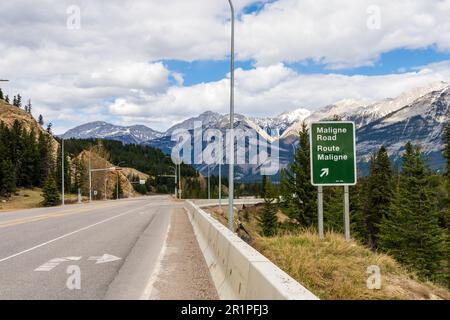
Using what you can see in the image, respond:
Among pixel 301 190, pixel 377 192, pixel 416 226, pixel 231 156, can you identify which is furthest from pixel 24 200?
pixel 231 156

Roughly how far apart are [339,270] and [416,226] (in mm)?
39558

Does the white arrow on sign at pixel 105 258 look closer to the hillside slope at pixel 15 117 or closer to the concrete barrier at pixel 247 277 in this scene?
the concrete barrier at pixel 247 277

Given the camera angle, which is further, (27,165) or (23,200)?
(27,165)

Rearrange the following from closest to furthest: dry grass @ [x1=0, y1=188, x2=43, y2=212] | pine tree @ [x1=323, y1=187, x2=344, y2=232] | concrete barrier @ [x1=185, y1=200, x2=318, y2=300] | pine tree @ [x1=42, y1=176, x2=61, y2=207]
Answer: concrete barrier @ [x1=185, y1=200, x2=318, y2=300] < pine tree @ [x1=323, y1=187, x2=344, y2=232] < pine tree @ [x1=42, y1=176, x2=61, y2=207] < dry grass @ [x1=0, y1=188, x2=43, y2=212]

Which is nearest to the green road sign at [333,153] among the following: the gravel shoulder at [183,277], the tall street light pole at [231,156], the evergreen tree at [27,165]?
the tall street light pole at [231,156]

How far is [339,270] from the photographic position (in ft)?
27.8

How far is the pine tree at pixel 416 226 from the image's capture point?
4291 centimetres

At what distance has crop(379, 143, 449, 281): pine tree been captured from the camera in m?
42.9

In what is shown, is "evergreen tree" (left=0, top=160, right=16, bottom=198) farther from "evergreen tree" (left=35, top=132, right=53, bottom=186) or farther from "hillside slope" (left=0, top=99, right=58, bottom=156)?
"hillside slope" (left=0, top=99, right=58, bottom=156)

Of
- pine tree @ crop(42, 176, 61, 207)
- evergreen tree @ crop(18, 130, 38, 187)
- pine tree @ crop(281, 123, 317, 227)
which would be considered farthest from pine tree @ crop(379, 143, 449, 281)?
evergreen tree @ crop(18, 130, 38, 187)

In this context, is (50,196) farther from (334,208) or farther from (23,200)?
(334,208)

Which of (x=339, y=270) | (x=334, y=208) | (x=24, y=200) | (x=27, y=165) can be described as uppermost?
(x=27, y=165)

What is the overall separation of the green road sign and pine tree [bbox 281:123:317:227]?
34.1 m
